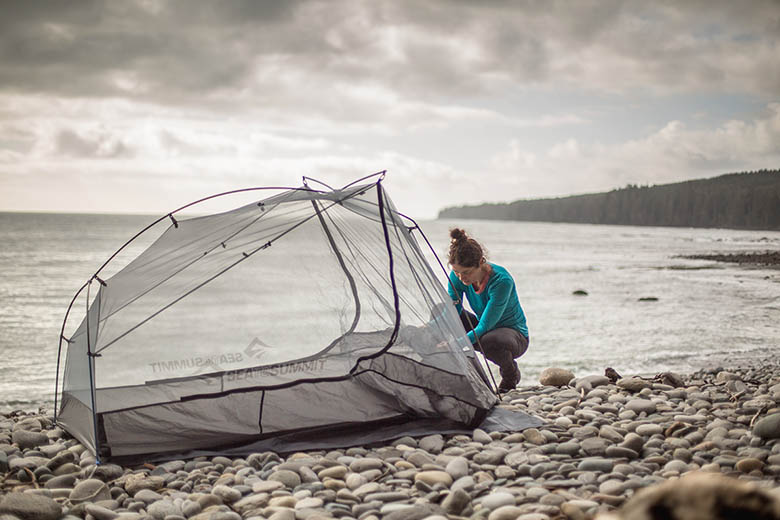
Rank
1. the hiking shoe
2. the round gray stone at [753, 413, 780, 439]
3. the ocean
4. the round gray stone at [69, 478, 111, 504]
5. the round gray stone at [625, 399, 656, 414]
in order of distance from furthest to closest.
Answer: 1. the ocean
2. the hiking shoe
3. the round gray stone at [625, 399, 656, 414]
4. the round gray stone at [753, 413, 780, 439]
5. the round gray stone at [69, 478, 111, 504]

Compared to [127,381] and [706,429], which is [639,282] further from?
[127,381]

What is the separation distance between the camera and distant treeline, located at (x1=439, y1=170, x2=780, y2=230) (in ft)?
283

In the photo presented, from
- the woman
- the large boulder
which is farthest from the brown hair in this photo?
the large boulder

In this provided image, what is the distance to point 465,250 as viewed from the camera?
240 inches

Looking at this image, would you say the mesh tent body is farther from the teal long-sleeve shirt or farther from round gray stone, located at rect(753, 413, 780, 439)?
round gray stone, located at rect(753, 413, 780, 439)

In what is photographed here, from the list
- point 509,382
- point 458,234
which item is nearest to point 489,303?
point 458,234

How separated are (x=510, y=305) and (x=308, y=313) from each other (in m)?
2.27

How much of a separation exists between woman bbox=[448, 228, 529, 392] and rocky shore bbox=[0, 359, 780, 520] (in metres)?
0.94

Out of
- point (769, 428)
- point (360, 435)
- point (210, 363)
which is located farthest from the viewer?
point (210, 363)

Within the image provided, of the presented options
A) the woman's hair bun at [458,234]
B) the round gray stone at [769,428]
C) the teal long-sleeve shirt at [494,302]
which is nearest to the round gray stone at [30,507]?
the teal long-sleeve shirt at [494,302]

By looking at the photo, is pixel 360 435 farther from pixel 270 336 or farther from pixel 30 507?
pixel 30 507

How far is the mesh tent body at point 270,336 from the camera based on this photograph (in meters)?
5.11

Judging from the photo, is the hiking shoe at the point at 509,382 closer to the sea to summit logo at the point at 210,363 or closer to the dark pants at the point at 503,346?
the dark pants at the point at 503,346

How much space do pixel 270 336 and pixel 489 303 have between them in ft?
7.74
